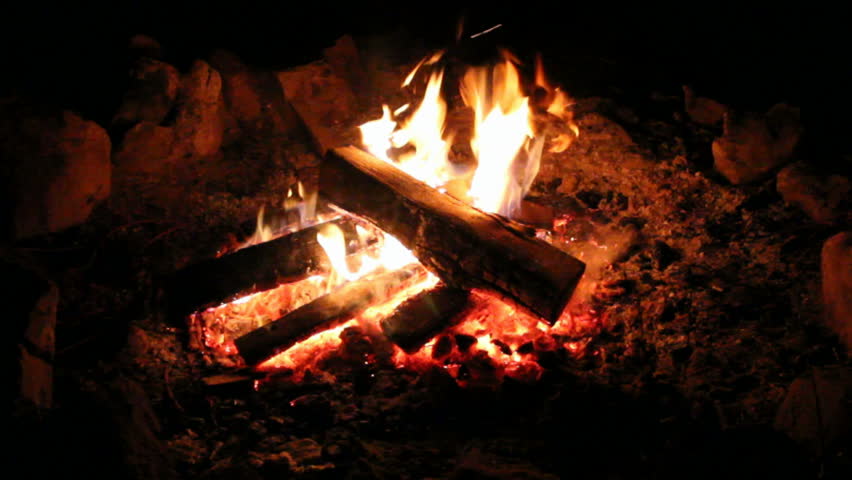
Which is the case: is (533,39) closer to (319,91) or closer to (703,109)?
(703,109)

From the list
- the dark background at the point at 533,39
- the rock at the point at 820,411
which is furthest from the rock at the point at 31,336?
the rock at the point at 820,411

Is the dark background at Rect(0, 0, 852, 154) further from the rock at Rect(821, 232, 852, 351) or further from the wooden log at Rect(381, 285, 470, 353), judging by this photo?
the wooden log at Rect(381, 285, 470, 353)

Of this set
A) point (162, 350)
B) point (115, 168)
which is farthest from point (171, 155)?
point (162, 350)

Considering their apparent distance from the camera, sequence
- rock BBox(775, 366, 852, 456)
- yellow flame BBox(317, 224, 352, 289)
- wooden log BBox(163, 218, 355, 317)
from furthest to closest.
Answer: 1. yellow flame BBox(317, 224, 352, 289)
2. wooden log BBox(163, 218, 355, 317)
3. rock BBox(775, 366, 852, 456)

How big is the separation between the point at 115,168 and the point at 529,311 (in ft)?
11.0

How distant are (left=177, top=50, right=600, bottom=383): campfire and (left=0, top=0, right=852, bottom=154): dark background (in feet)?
5.96

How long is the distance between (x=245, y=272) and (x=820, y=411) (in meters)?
3.01

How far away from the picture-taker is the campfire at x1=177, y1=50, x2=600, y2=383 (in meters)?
2.99

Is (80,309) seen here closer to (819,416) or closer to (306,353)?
(306,353)

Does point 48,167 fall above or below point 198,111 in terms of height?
below

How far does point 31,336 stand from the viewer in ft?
7.97

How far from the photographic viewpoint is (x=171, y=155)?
4.35 m

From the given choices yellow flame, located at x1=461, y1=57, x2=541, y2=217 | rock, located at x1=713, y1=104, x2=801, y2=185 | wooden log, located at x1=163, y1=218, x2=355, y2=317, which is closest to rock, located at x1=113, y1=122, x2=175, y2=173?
wooden log, located at x1=163, y1=218, x2=355, y2=317

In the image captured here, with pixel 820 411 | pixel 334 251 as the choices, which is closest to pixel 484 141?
pixel 334 251
